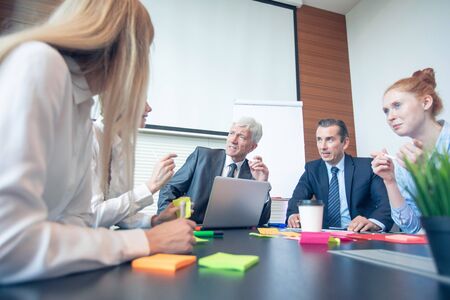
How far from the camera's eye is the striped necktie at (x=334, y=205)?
6.13ft

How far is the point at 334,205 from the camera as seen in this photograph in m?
1.92

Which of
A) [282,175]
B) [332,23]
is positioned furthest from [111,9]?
[332,23]

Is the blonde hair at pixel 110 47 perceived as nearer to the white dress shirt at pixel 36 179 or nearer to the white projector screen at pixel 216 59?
the white dress shirt at pixel 36 179

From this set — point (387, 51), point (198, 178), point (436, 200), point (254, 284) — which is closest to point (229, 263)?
point (254, 284)

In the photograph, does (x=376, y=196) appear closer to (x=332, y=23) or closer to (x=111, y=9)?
(x=111, y=9)

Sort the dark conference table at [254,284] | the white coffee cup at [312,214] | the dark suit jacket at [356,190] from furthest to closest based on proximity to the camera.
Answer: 1. the dark suit jacket at [356,190]
2. the white coffee cup at [312,214]
3. the dark conference table at [254,284]

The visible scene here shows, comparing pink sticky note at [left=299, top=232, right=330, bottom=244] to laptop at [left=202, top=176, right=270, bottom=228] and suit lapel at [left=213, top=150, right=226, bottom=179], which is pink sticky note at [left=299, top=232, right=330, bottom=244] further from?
suit lapel at [left=213, top=150, right=226, bottom=179]

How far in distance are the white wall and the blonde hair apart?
8.41ft

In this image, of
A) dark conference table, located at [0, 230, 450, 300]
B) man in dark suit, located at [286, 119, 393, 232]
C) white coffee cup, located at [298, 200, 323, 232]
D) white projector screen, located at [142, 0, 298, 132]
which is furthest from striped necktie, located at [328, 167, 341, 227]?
dark conference table, located at [0, 230, 450, 300]

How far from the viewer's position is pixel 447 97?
2400mm

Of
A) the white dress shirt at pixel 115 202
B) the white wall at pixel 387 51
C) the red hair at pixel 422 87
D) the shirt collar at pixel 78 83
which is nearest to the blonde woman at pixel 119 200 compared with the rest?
the white dress shirt at pixel 115 202

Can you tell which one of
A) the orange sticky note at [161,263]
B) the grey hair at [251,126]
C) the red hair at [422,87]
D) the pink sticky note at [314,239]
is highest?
the red hair at [422,87]

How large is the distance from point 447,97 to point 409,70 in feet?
1.49

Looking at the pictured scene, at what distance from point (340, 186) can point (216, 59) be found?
1.69 m
